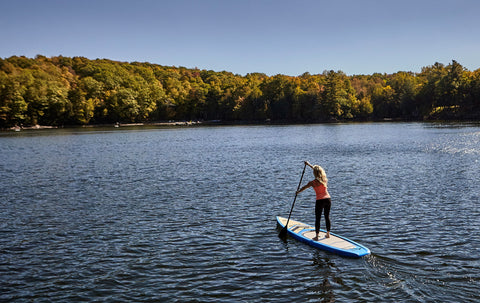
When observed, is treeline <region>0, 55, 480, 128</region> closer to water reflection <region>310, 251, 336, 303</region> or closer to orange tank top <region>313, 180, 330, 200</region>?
orange tank top <region>313, 180, 330, 200</region>

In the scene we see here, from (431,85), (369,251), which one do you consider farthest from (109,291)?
(431,85)

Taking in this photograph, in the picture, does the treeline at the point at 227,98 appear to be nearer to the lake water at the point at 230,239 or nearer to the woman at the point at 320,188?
the lake water at the point at 230,239

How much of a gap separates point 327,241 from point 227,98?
601 feet

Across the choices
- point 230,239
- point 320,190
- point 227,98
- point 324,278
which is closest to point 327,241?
point 320,190

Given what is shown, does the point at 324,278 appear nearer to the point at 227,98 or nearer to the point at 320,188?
the point at 320,188

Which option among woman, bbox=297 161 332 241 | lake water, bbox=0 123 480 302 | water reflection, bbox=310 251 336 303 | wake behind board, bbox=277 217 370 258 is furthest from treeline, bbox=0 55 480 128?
water reflection, bbox=310 251 336 303

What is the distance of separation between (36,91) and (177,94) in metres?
72.1

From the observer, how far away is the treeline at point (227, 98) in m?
137

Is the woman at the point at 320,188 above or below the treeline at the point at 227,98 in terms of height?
below

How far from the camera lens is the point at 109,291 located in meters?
11.7

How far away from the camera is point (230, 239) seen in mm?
16234

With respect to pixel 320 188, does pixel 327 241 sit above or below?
below

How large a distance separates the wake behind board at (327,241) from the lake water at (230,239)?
28cm

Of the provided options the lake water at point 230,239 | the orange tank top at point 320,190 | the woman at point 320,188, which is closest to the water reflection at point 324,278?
the lake water at point 230,239
